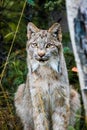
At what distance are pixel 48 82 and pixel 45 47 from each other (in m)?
0.45

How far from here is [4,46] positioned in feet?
22.9

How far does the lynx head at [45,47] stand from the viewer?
5242mm

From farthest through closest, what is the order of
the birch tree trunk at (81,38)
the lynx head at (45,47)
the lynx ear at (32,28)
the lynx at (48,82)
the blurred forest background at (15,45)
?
1. the blurred forest background at (15,45)
2. the lynx ear at (32,28)
3. the lynx at (48,82)
4. the lynx head at (45,47)
5. the birch tree trunk at (81,38)

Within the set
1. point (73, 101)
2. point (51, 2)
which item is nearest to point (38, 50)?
point (73, 101)

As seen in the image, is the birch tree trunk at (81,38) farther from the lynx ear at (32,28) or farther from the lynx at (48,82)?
the lynx ear at (32,28)

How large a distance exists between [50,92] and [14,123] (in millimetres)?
838

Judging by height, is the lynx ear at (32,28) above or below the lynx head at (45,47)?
above

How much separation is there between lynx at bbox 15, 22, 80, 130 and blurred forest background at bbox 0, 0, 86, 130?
0.58 m

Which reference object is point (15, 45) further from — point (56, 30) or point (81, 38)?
point (81, 38)

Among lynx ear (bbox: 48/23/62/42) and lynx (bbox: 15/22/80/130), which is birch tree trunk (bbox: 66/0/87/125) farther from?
lynx ear (bbox: 48/23/62/42)

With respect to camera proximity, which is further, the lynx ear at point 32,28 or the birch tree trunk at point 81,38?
the lynx ear at point 32,28

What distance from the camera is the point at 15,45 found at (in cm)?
700

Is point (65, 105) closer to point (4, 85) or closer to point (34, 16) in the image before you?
point (4, 85)

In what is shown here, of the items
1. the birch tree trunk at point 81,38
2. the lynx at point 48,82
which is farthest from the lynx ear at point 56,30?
the birch tree trunk at point 81,38
